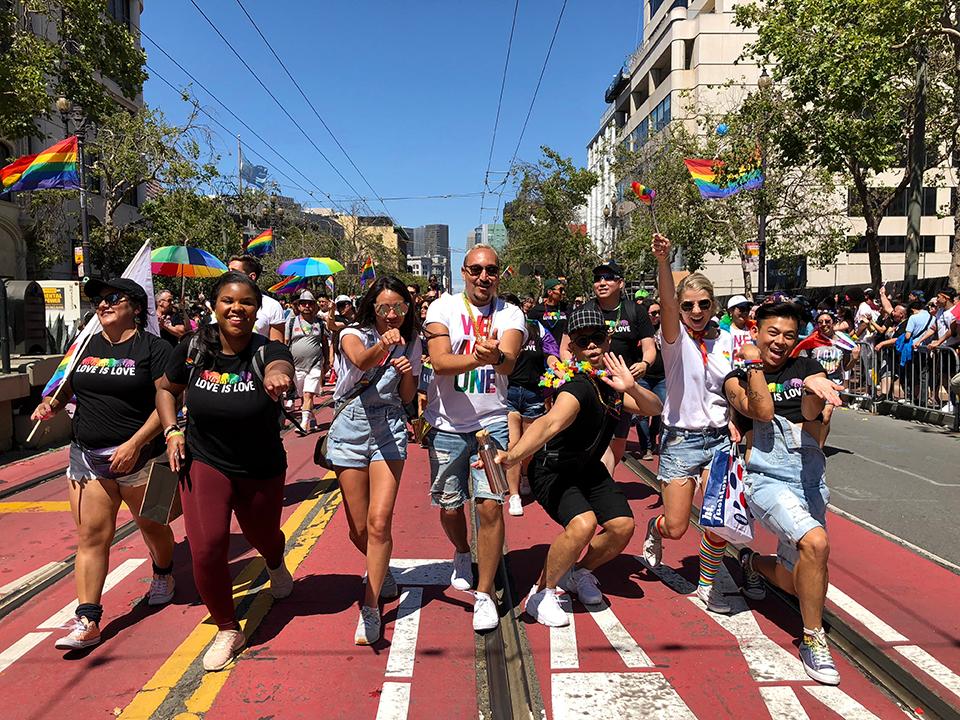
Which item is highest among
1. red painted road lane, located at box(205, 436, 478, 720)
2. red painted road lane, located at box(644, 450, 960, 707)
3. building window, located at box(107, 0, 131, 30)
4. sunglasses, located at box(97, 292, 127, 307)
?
building window, located at box(107, 0, 131, 30)

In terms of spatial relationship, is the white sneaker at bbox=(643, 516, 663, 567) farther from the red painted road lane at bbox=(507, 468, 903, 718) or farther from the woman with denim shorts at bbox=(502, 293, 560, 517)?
the woman with denim shorts at bbox=(502, 293, 560, 517)

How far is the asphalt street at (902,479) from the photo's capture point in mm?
5891

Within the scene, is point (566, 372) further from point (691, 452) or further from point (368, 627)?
point (368, 627)

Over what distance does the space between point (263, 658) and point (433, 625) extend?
896 millimetres

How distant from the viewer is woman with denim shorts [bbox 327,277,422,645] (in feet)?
12.6

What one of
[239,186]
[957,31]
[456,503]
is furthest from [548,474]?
[239,186]

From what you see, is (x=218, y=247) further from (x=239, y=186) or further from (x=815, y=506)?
(x=815, y=506)

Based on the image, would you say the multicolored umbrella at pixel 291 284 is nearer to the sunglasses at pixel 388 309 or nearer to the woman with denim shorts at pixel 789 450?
the sunglasses at pixel 388 309

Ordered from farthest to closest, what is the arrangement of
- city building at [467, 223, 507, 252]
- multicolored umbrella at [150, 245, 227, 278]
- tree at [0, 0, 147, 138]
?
city building at [467, 223, 507, 252] → tree at [0, 0, 147, 138] → multicolored umbrella at [150, 245, 227, 278]

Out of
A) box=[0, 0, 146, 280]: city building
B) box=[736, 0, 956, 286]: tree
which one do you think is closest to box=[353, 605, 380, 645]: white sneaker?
box=[736, 0, 956, 286]: tree

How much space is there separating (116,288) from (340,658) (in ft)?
7.47

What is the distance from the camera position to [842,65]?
13.4m

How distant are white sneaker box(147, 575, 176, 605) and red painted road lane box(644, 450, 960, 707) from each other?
3840mm

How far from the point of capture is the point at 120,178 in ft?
76.1
